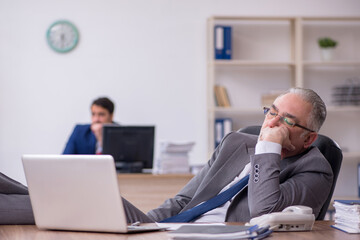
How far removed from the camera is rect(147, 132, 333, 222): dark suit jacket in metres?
2.09

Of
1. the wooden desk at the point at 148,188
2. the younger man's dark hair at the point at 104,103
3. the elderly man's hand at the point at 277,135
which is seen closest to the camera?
the elderly man's hand at the point at 277,135

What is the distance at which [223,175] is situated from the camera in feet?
8.05

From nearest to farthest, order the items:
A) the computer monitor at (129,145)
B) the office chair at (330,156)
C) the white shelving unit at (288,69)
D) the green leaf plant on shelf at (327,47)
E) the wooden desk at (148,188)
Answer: the office chair at (330,156)
the wooden desk at (148,188)
the computer monitor at (129,145)
the green leaf plant on shelf at (327,47)
the white shelving unit at (288,69)

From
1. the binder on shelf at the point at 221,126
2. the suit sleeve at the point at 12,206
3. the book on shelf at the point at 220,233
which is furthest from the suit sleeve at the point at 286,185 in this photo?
the binder on shelf at the point at 221,126

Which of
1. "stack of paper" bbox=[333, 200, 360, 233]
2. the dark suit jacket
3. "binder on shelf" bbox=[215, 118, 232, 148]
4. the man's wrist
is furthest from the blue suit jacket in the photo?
"stack of paper" bbox=[333, 200, 360, 233]

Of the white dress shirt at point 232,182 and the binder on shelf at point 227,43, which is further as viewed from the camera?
the binder on shelf at point 227,43

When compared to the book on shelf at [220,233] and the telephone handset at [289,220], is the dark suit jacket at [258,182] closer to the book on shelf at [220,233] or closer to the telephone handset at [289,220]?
the telephone handset at [289,220]

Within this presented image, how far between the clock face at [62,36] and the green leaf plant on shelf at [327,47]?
2.27 metres

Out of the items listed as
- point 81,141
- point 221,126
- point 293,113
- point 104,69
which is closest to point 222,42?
point 221,126

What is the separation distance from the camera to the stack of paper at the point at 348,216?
67.4 inches

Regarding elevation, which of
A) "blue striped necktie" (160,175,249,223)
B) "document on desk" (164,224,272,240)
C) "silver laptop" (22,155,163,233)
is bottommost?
"blue striped necktie" (160,175,249,223)

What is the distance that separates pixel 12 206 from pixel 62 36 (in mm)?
4180

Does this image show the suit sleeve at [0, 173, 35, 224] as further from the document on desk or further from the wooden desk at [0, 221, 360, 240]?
the document on desk

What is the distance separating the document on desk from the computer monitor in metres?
2.85
